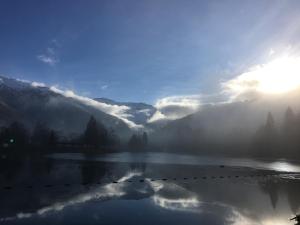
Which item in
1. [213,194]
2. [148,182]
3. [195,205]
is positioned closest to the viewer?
[195,205]

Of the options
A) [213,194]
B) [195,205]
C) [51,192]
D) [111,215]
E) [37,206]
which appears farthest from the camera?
[213,194]

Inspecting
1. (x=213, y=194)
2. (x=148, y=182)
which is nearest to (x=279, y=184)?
(x=213, y=194)

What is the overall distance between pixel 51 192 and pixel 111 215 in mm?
17968

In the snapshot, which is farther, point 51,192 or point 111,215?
point 51,192

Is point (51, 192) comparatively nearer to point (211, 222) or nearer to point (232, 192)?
point (211, 222)

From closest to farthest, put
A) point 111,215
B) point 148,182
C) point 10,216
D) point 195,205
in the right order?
point 10,216 < point 111,215 < point 195,205 < point 148,182

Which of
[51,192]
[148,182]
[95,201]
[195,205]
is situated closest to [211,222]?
[195,205]

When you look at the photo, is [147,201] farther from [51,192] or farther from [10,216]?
[10,216]

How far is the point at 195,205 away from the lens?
1833 inches

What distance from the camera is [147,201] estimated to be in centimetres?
4859

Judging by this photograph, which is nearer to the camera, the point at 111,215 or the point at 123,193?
the point at 111,215

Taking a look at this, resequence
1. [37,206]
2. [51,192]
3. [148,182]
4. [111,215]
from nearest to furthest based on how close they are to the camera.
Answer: [111,215] → [37,206] → [51,192] → [148,182]

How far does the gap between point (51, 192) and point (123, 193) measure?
11.4 m

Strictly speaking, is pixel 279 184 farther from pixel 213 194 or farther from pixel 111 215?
pixel 111 215
